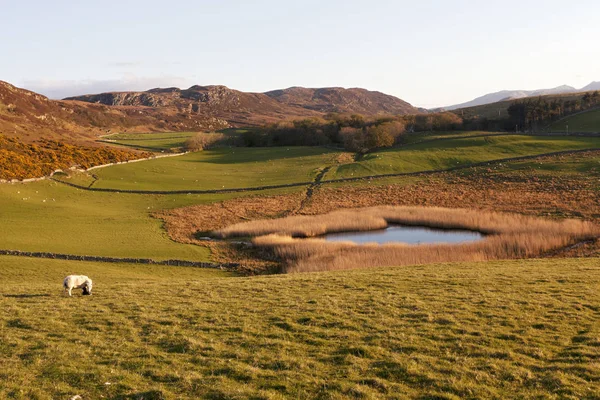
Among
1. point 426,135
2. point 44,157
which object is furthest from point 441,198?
point 44,157

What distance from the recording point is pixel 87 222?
4922cm

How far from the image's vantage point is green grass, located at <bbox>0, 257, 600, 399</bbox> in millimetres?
10984

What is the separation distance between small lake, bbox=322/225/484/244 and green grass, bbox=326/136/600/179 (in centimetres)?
3104

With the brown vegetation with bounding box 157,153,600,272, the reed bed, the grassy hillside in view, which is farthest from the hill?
the reed bed

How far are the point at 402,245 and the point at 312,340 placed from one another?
2564 centimetres

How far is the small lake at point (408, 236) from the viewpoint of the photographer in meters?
43.7

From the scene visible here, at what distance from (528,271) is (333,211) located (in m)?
32.7

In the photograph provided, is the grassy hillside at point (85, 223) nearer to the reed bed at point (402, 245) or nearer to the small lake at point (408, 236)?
the reed bed at point (402, 245)

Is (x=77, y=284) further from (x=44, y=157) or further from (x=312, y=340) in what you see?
(x=44, y=157)

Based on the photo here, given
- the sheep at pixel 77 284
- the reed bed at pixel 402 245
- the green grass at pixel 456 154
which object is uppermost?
the green grass at pixel 456 154

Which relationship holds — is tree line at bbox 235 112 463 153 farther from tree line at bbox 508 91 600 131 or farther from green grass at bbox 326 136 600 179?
green grass at bbox 326 136 600 179

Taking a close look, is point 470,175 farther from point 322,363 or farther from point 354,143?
point 322,363

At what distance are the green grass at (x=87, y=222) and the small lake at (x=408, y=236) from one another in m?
15.1

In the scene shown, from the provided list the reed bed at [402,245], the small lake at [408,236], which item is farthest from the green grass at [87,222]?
the small lake at [408,236]
